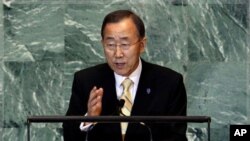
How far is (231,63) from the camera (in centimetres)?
452

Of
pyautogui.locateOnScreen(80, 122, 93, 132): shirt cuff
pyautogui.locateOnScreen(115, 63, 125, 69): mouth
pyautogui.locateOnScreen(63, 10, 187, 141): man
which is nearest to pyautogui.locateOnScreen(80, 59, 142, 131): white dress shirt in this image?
pyautogui.locateOnScreen(63, 10, 187, 141): man

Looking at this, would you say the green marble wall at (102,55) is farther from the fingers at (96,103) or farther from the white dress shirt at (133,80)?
the fingers at (96,103)

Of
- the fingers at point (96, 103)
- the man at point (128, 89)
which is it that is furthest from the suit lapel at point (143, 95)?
the fingers at point (96, 103)

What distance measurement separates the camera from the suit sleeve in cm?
291

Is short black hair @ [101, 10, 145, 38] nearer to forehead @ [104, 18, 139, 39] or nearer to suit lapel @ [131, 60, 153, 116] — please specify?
forehead @ [104, 18, 139, 39]

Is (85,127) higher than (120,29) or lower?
lower

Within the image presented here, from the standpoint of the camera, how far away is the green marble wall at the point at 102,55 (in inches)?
176

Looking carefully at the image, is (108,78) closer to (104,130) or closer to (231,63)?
(104,130)

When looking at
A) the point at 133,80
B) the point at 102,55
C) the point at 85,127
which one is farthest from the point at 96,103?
the point at 102,55

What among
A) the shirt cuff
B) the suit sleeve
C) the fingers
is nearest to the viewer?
the fingers

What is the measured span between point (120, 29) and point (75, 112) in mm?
468

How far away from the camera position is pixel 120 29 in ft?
10.1

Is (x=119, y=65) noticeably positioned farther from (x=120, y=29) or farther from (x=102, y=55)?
(x=102, y=55)

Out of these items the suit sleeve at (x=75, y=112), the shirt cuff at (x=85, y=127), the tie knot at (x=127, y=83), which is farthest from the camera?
the tie knot at (x=127, y=83)
